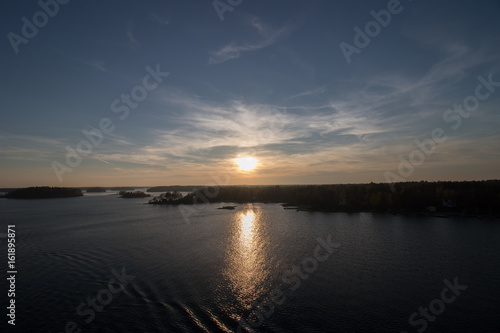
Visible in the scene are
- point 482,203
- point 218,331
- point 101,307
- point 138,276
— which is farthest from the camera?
point 482,203

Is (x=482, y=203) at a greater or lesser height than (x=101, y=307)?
greater

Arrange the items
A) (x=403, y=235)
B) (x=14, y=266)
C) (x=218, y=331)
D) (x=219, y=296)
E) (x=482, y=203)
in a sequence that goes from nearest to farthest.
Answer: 1. (x=218, y=331)
2. (x=219, y=296)
3. (x=14, y=266)
4. (x=403, y=235)
5. (x=482, y=203)

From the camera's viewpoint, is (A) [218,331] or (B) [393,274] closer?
(A) [218,331]

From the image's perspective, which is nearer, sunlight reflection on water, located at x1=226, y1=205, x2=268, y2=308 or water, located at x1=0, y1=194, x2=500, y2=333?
water, located at x1=0, y1=194, x2=500, y2=333

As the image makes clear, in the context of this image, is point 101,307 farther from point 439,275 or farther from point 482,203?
point 482,203

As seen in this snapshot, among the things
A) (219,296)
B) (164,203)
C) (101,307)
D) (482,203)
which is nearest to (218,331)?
(219,296)

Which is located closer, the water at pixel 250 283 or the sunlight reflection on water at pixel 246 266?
the water at pixel 250 283

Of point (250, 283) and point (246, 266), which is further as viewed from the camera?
point (246, 266)
